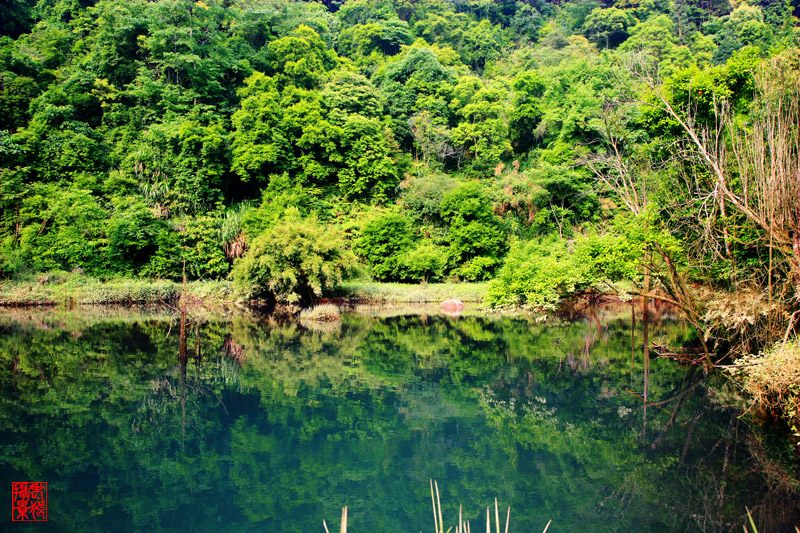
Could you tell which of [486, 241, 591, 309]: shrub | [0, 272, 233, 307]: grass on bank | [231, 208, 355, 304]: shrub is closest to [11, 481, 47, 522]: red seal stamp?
[486, 241, 591, 309]: shrub

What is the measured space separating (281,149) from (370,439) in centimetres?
3234

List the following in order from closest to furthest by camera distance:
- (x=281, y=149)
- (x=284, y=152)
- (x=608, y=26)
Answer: (x=281, y=149), (x=284, y=152), (x=608, y=26)

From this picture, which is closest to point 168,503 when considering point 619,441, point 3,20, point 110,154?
point 619,441

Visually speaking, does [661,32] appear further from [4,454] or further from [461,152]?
[4,454]

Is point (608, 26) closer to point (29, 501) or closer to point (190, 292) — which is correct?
point (190, 292)

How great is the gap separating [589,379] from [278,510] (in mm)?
8996

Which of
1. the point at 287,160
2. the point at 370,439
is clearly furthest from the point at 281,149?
the point at 370,439

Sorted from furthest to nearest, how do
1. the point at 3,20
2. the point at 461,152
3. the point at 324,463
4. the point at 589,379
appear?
the point at 3,20 < the point at 461,152 < the point at 589,379 < the point at 324,463

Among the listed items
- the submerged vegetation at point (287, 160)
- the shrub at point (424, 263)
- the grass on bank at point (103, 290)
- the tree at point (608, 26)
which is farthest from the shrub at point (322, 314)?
the tree at point (608, 26)

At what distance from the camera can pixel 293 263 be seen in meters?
28.2

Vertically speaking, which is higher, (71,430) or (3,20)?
(3,20)

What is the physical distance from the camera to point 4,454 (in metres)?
8.74

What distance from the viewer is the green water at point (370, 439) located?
280 inches

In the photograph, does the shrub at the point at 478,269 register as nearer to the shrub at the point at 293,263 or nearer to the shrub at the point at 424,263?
the shrub at the point at 424,263
